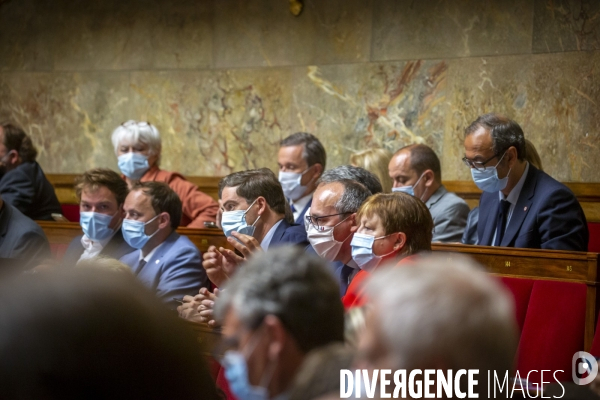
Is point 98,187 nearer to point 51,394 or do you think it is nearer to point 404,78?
point 404,78

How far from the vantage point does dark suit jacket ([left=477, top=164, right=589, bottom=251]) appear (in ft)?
15.4

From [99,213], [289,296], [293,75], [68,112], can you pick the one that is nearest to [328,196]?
[99,213]

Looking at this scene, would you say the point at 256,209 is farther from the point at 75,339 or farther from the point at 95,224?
the point at 75,339

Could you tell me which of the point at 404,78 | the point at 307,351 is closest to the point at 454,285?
the point at 307,351

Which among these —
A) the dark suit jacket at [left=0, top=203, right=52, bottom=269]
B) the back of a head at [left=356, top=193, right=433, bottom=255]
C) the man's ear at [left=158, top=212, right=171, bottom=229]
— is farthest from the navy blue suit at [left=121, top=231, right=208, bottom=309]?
the back of a head at [left=356, top=193, right=433, bottom=255]

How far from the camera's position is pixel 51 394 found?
3.32 feet

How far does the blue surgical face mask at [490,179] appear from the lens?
5129mm

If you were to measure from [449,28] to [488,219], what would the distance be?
2771 mm

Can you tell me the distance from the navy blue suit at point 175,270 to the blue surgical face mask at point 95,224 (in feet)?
2.06

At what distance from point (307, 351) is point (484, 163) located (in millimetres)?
3745

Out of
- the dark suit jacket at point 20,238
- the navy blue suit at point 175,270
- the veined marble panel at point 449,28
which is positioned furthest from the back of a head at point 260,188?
the veined marble panel at point 449,28

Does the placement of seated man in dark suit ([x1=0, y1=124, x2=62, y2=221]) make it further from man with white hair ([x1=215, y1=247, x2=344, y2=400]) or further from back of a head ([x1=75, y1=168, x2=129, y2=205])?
man with white hair ([x1=215, y1=247, x2=344, y2=400])

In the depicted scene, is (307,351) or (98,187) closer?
(307,351)

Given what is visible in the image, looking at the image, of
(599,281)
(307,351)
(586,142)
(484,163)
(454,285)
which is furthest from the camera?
(586,142)
